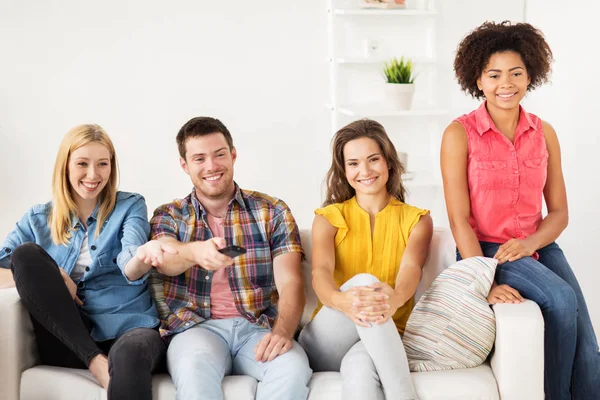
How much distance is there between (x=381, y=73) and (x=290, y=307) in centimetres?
216

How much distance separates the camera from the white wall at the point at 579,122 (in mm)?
3346

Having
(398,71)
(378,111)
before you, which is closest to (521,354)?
(378,111)

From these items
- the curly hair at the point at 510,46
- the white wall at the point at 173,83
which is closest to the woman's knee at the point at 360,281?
the curly hair at the point at 510,46

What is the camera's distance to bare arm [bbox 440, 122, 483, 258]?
2.32 m

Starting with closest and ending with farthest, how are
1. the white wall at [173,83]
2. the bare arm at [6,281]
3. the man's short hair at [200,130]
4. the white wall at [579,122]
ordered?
the bare arm at [6,281] < the man's short hair at [200,130] < the white wall at [579,122] < the white wall at [173,83]

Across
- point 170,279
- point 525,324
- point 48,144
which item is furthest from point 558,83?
point 48,144

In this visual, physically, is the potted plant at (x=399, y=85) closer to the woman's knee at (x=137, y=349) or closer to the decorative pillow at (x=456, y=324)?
the decorative pillow at (x=456, y=324)

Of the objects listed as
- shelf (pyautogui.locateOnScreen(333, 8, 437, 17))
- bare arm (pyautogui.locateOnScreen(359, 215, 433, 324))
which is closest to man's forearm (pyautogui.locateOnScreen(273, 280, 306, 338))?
bare arm (pyautogui.locateOnScreen(359, 215, 433, 324))

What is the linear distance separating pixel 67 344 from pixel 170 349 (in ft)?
0.93

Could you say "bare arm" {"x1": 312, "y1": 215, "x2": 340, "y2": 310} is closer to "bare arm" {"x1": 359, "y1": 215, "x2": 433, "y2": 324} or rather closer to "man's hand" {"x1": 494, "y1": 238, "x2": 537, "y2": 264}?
"bare arm" {"x1": 359, "y1": 215, "x2": 433, "y2": 324}

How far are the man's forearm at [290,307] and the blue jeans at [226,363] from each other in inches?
2.1

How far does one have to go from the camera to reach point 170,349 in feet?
7.00

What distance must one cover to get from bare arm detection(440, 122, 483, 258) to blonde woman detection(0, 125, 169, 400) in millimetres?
891

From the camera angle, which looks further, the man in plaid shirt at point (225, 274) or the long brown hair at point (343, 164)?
the long brown hair at point (343, 164)
